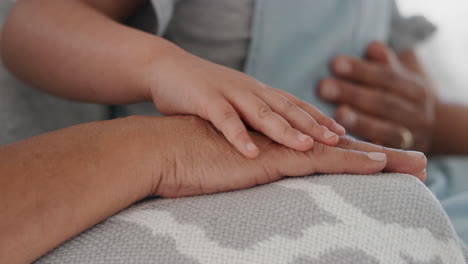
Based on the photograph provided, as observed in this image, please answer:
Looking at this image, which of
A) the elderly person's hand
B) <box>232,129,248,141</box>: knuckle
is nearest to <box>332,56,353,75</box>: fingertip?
the elderly person's hand

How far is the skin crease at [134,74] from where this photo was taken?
484 millimetres

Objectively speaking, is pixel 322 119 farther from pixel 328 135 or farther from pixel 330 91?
pixel 330 91

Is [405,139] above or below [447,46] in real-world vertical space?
below

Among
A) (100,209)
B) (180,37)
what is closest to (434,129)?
(180,37)

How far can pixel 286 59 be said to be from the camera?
2.73ft

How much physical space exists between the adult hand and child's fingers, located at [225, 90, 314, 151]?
0.01 meters

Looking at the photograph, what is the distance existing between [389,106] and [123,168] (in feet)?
2.28

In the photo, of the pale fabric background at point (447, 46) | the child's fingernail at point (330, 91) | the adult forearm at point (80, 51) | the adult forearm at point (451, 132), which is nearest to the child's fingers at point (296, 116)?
the adult forearm at point (80, 51)

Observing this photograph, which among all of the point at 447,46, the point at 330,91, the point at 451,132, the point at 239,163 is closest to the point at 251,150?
the point at 239,163

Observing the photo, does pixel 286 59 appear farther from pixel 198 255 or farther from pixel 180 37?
pixel 198 255

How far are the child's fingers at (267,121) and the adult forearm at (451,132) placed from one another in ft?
2.42

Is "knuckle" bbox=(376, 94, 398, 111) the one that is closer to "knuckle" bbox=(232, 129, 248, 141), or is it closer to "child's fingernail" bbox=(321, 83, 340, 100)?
"child's fingernail" bbox=(321, 83, 340, 100)

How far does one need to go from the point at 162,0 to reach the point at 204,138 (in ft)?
1.02

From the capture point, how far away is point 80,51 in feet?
1.99
